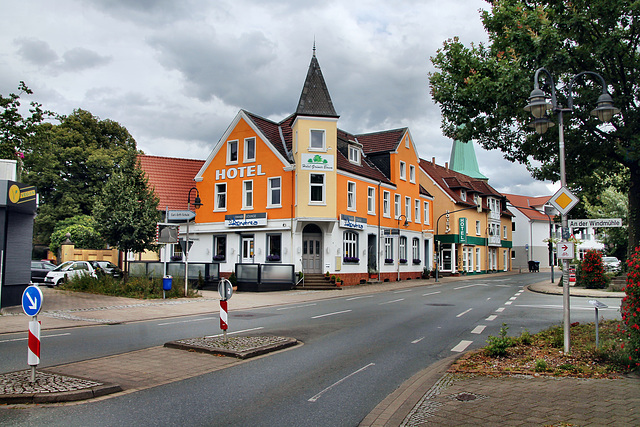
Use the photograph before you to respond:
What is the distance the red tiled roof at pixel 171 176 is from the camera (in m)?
39.7

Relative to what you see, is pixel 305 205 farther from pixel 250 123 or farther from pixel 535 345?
pixel 535 345

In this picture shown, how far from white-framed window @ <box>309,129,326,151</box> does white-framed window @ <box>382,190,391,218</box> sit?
27.5 feet

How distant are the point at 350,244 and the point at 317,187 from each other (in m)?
4.85

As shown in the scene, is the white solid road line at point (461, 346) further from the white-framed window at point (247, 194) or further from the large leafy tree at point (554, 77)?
the white-framed window at point (247, 194)

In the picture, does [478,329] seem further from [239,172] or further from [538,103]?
[239,172]

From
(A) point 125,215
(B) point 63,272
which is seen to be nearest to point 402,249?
(A) point 125,215

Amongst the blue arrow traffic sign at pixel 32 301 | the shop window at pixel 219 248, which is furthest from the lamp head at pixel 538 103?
the shop window at pixel 219 248

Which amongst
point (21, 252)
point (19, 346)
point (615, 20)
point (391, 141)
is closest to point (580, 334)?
point (615, 20)

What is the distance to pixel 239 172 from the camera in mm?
34125

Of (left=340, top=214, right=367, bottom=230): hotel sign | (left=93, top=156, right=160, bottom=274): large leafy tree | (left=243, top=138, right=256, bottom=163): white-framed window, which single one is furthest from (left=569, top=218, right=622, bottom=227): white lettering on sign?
(left=243, top=138, right=256, bottom=163): white-framed window

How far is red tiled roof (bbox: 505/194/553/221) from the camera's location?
7612cm

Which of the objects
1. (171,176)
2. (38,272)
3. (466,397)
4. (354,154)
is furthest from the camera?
(171,176)

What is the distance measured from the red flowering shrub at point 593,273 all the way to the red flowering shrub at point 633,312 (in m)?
24.5

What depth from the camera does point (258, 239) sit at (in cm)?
3250
